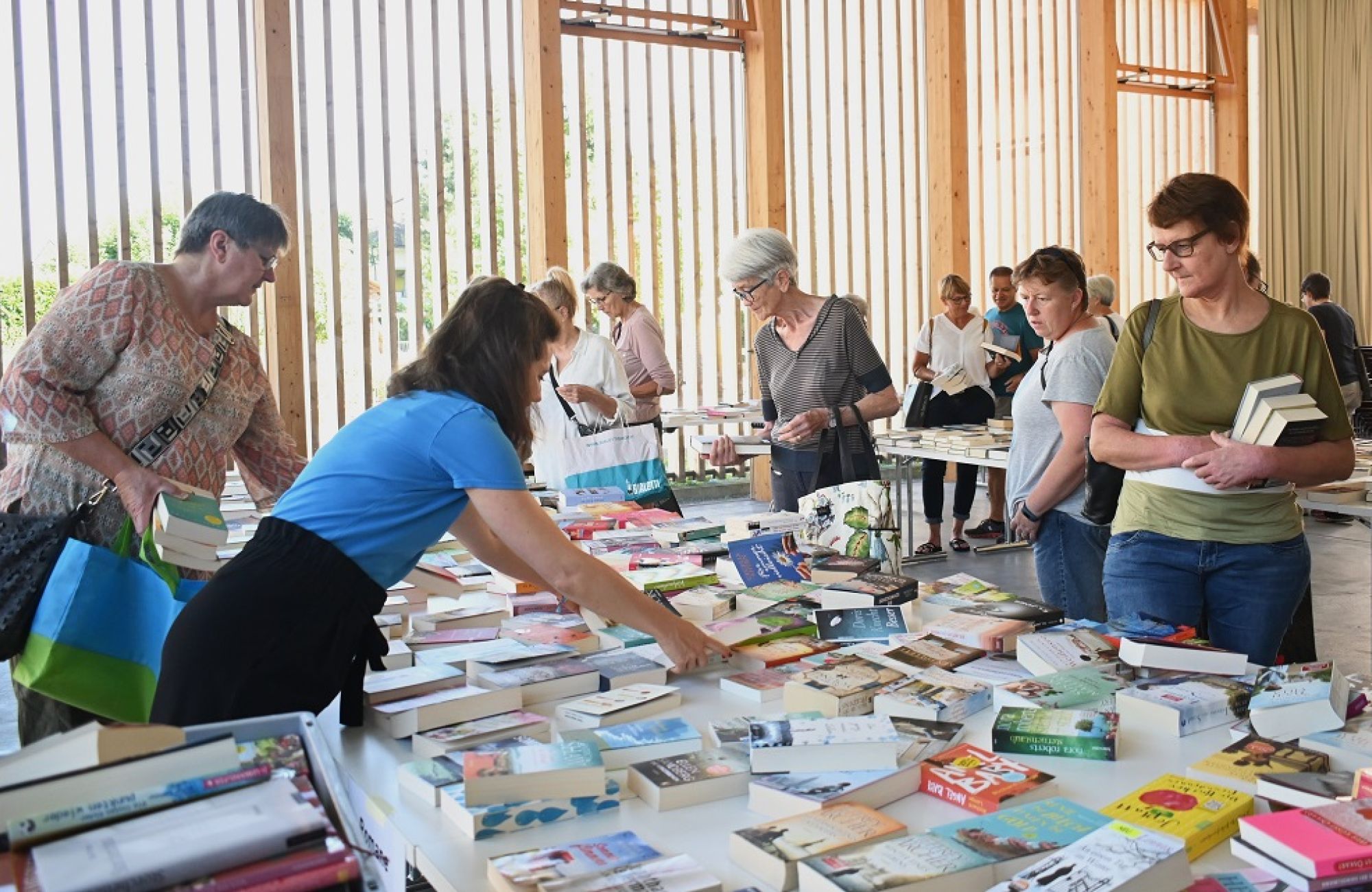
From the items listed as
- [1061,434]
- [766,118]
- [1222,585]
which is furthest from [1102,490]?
[766,118]

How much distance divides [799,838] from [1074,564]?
2.22 metres

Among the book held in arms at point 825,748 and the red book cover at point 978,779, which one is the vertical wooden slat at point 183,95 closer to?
the book held in arms at point 825,748

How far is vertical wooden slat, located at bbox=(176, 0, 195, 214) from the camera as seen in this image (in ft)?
25.6

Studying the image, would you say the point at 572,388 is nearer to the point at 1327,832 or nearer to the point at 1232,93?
the point at 1327,832

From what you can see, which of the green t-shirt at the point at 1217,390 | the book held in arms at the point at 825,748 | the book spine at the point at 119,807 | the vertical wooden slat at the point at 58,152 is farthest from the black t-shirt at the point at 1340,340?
the book spine at the point at 119,807

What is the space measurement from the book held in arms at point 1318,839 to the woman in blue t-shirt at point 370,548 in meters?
1.07

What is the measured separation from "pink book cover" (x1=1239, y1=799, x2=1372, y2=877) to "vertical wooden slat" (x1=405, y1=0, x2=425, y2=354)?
7751 mm

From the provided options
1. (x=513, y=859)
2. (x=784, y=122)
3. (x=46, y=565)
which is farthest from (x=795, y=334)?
(x=784, y=122)

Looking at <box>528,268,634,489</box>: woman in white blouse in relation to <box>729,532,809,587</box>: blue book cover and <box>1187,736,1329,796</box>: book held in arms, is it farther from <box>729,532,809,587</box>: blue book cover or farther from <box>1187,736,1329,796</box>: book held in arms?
<box>1187,736,1329,796</box>: book held in arms

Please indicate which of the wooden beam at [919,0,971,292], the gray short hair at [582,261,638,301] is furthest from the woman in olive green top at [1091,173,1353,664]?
the wooden beam at [919,0,971,292]

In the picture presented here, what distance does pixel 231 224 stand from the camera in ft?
9.12

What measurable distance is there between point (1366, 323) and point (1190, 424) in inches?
483

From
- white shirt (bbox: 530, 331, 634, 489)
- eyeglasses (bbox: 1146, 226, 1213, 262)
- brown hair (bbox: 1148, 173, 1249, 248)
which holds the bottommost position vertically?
white shirt (bbox: 530, 331, 634, 489)

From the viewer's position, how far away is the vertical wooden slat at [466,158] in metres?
8.83
